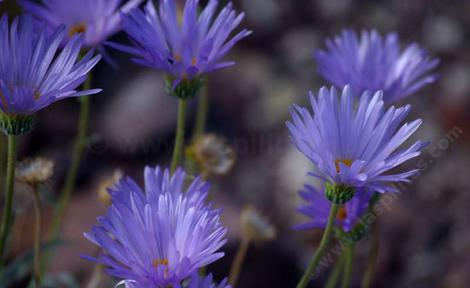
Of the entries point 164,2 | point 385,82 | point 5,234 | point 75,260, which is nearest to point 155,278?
point 5,234

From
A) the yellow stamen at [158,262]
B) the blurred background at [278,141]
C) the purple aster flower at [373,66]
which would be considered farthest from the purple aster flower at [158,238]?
the blurred background at [278,141]

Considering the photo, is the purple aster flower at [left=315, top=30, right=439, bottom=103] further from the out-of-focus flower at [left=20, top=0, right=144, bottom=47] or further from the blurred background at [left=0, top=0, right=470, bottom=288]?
the blurred background at [left=0, top=0, right=470, bottom=288]

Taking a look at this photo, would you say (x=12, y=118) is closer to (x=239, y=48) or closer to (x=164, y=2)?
(x=164, y=2)

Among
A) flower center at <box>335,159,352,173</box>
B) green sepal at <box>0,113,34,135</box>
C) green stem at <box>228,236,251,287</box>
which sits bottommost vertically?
green stem at <box>228,236,251,287</box>

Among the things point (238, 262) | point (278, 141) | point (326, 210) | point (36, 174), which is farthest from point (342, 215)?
point (278, 141)

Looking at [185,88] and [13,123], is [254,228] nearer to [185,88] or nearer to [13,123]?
[185,88]

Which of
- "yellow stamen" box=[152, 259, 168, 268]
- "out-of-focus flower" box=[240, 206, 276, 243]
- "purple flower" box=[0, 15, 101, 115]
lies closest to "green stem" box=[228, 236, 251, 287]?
"out-of-focus flower" box=[240, 206, 276, 243]

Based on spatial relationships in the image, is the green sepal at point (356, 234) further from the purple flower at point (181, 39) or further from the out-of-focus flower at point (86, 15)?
the out-of-focus flower at point (86, 15)
